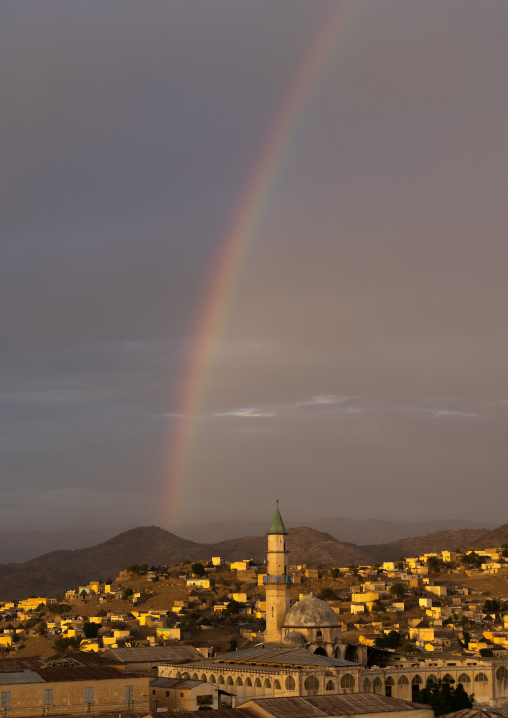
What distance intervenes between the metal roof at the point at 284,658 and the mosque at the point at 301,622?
298 centimetres

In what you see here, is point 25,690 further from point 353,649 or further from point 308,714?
point 353,649

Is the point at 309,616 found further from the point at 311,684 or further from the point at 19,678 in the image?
the point at 19,678

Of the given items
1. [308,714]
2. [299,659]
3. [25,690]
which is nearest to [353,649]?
[299,659]

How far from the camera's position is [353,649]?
94.4 metres

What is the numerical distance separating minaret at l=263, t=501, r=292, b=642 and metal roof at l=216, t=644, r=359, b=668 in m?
12.5

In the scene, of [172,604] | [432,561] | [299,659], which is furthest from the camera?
[432,561]

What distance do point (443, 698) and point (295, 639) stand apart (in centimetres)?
2037

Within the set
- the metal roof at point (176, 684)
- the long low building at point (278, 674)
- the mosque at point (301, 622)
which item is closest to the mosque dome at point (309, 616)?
the mosque at point (301, 622)

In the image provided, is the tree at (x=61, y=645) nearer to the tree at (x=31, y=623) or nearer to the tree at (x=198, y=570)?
the tree at (x=31, y=623)

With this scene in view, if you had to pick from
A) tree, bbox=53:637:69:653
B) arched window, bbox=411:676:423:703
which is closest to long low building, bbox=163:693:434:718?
arched window, bbox=411:676:423:703

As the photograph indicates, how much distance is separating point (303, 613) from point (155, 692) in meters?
21.6

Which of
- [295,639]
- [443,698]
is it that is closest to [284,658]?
[295,639]

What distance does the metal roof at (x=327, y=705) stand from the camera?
203 ft

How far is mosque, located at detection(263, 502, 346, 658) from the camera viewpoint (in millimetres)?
91250
